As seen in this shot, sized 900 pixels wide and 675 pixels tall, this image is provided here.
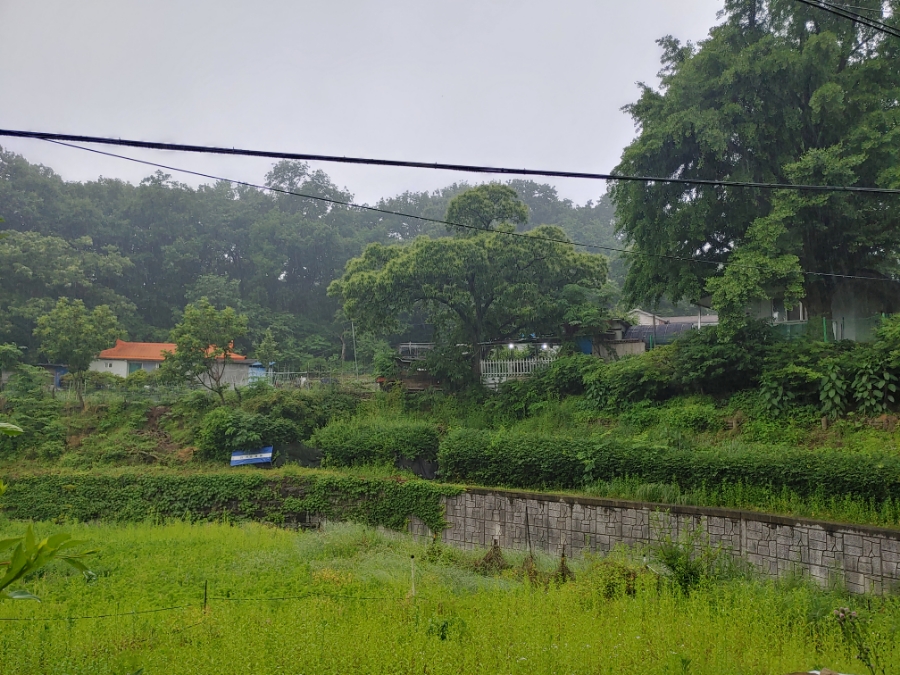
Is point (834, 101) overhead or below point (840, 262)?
overhead

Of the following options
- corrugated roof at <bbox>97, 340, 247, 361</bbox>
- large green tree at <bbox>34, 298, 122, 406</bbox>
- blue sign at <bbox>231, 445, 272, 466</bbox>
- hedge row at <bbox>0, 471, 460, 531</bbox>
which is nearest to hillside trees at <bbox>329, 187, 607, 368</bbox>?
blue sign at <bbox>231, 445, 272, 466</bbox>

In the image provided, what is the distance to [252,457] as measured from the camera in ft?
53.6

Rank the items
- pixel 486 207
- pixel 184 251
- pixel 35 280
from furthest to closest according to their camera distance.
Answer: pixel 184 251 < pixel 35 280 < pixel 486 207

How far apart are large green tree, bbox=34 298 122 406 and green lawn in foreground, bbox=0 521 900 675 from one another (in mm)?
13517

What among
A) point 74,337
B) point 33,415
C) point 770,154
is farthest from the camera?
point 74,337

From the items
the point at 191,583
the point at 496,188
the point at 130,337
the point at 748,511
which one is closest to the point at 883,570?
the point at 748,511

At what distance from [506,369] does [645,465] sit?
877 cm

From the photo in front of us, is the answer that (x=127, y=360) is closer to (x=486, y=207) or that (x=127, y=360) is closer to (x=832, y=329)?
(x=486, y=207)

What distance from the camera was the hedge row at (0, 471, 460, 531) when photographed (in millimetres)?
12953

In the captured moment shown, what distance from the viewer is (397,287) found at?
60.1 feet

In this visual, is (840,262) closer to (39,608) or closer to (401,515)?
(401,515)

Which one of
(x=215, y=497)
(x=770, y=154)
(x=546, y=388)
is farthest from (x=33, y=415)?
(x=770, y=154)

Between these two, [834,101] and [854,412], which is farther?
[834,101]

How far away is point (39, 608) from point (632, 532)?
8.37 m
